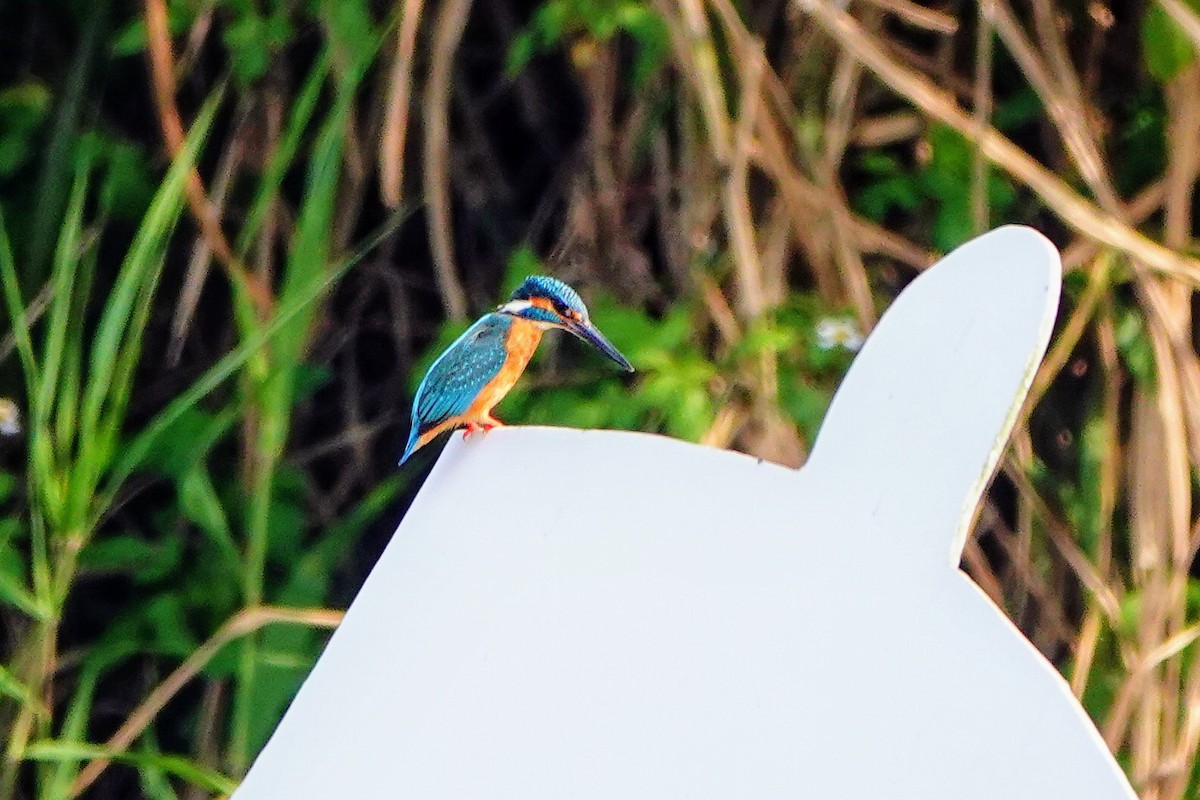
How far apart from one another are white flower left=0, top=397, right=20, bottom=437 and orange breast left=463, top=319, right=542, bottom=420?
2.38 ft

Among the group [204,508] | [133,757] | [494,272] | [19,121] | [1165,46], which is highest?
[1165,46]

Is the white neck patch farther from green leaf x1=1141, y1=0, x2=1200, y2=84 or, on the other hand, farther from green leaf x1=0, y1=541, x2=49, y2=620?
green leaf x1=1141, y1=0, x2=1200, y2=84

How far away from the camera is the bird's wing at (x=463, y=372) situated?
1096mm

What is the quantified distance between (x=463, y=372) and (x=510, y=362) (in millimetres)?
39

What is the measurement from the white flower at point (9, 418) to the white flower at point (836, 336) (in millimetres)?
869

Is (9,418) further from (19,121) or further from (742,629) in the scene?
(742,629)

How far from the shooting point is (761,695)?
2.36ft

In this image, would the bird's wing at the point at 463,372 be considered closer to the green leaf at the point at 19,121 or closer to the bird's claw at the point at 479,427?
the bird's claw at the point at 479,427

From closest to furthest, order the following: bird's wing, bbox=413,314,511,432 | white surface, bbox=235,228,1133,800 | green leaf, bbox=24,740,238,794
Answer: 1. white surface, bbox=235,228,1133,800
2. bird's wing, bbox=413,314,511,432
3. green leaf, bbox=24,740,238,794

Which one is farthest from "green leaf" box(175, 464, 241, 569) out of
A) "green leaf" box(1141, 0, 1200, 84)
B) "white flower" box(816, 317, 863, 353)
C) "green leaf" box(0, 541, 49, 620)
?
"green leaf" box(1141, 0, 1200, 84)

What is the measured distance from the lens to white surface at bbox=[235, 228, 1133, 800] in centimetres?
69

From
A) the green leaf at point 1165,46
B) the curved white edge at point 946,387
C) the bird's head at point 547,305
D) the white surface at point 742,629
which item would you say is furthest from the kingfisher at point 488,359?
the green leaf at point 1165,46

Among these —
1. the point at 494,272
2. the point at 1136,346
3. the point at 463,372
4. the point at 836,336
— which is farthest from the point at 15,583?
the point at 1136,346

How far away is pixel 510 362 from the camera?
3.66 ft
